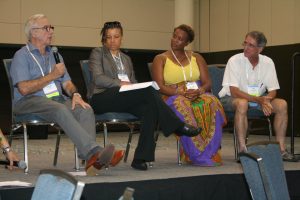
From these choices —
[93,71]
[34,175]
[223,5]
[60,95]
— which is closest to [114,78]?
[93,71]

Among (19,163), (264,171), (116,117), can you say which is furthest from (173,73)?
(264,171)

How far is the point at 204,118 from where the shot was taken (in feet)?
14.0

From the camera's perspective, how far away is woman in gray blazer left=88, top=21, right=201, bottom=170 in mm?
3914

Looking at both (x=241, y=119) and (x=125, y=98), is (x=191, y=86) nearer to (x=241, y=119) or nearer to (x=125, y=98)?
(x=241, y=119)

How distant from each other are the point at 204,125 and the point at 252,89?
0.63m

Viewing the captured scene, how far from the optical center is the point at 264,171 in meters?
1.73

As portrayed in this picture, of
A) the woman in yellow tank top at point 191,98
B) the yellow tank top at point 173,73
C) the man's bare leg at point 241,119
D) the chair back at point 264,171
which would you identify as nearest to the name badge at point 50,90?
the woman in yellow tank top at point 191,98

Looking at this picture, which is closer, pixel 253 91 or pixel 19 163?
pixel 19 163

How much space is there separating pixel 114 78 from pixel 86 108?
0.55m

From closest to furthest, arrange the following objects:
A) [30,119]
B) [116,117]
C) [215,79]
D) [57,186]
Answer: [57,186], [30,119], [116,117], [215,79]

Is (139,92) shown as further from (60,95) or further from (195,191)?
(195,191)

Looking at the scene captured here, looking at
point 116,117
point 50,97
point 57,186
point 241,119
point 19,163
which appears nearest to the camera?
point 57,186

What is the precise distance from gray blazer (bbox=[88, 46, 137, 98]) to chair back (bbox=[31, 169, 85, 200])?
2.83 m

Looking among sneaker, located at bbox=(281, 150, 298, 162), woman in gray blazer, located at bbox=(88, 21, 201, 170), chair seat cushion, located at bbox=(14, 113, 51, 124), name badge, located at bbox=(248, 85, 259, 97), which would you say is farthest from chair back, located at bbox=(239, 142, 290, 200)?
name badge, located at bbox=(248, 85, 259, 97)
